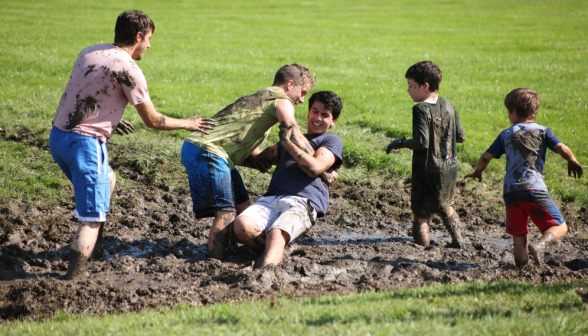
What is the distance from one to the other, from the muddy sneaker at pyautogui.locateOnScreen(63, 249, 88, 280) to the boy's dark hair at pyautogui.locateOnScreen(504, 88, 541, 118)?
4085mm

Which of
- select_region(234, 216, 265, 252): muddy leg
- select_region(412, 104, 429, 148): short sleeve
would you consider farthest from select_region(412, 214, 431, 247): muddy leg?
select_region(234, 216, 265, 252): muddy leg

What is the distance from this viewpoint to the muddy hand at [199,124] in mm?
4570

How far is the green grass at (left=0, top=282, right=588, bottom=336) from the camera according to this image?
3.06m

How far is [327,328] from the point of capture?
10.1 feet

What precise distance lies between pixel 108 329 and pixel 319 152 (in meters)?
2.61

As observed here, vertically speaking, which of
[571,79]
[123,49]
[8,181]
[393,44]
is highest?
[393,44]

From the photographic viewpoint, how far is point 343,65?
632 inches

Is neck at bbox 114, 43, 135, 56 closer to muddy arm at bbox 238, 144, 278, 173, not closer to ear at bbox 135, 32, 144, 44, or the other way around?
ear at bbox 135, 32, 144, 44

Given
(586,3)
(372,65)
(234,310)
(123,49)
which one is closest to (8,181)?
(123,49)

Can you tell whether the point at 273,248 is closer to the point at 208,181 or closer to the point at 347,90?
the point at 208,181

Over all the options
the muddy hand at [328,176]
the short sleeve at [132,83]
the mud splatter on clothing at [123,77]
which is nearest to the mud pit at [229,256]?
the muddy hand at [328,176]

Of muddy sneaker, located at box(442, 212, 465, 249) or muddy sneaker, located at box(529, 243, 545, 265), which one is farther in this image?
muddy sneaker, located at box(442, 212, 465, 249)

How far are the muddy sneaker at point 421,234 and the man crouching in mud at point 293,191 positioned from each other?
1143mm

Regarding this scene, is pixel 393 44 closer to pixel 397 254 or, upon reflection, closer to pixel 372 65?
pixel 372 65
